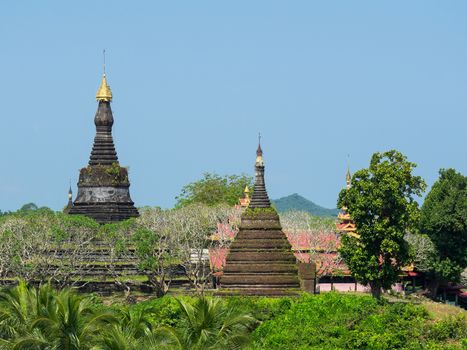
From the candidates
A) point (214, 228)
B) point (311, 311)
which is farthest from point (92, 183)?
point (311, 311)

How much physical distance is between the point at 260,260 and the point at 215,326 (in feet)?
122

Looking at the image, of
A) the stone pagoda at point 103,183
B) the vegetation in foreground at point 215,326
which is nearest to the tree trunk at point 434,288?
the stone pagoda at point 103,183

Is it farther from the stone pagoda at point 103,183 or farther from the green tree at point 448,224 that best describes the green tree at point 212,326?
the stone pagoda at point 103,183

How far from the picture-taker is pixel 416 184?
85.8 m

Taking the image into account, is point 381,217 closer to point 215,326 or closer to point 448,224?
point 448,224

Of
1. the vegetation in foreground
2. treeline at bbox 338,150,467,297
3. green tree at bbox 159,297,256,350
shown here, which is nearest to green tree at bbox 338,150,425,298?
treeline at bbox 338,150,467,297

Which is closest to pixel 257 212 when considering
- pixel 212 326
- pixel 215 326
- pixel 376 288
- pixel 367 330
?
pixel 376 288

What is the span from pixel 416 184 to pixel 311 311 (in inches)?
→ 719

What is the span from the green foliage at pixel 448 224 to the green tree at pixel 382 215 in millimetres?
16013

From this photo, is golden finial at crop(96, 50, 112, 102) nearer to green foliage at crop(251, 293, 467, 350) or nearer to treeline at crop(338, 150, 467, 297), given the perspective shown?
treeline at crop(338, 150, 467, 297)

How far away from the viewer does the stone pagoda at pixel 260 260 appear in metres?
87.5

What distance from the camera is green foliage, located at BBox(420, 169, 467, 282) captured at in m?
102

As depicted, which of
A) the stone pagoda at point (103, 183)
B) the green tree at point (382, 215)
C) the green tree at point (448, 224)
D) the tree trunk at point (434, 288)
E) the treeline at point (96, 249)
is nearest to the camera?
the green tree at point (382, 215)

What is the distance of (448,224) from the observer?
4003 inches
